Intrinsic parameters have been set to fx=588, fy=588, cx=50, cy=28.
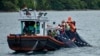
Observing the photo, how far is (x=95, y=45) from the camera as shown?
59156 mm

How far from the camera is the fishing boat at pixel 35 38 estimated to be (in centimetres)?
4912

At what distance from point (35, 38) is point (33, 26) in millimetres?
2140

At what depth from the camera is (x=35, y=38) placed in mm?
49156

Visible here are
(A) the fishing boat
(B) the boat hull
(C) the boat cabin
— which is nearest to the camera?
(B) the boat hull

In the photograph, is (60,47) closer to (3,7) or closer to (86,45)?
(86,45)

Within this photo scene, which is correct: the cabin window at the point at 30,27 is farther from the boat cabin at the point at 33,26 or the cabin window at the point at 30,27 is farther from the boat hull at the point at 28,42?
the boat hull at the point at 28,42

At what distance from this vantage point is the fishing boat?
4912 centimetres

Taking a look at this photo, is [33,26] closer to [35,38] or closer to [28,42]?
[35,38]

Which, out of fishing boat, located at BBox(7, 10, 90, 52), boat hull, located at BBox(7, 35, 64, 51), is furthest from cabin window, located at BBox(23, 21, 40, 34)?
boat hull, located at BBox(7, 35, 64, 51)

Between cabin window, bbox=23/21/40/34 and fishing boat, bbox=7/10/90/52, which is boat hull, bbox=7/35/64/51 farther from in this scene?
cabin window, bbox=23/21/40/34

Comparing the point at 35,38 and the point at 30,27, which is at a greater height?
the point at 30,27

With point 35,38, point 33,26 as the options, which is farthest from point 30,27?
point 35,38

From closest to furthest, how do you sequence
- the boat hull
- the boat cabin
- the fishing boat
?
the boat hull, the fishing boat, the boat cabin

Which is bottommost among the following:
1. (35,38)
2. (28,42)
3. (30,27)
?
(28,42)
